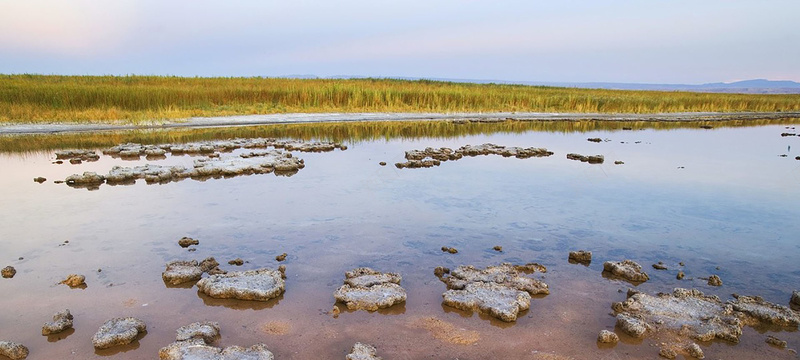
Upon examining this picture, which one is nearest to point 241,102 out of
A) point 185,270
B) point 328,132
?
point 328,132

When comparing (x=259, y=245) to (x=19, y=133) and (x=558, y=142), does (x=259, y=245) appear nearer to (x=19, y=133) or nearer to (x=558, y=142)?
(x=558, y=142)

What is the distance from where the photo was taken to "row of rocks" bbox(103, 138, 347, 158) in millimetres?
10711

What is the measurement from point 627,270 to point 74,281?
16.4 feet

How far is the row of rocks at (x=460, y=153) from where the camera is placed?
10.4 m

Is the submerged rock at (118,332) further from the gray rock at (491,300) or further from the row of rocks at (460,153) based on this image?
the row of rocks at (460,153)

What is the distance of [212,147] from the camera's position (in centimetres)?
1110

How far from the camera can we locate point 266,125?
1680cm

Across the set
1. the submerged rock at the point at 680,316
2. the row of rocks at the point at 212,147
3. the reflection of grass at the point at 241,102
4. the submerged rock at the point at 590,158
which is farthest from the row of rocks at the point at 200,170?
the reflection of grass at the point at 241,102

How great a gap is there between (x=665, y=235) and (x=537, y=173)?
3.74 metres

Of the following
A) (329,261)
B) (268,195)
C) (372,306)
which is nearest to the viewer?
(372,306)

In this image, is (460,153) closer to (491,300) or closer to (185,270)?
(491,300)

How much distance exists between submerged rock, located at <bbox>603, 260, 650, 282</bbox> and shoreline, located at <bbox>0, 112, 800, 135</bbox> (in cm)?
1426

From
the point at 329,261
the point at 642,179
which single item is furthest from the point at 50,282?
the point at 642,179

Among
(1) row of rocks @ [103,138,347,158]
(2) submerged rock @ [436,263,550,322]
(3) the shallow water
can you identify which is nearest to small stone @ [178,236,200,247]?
(3) the shallow water
